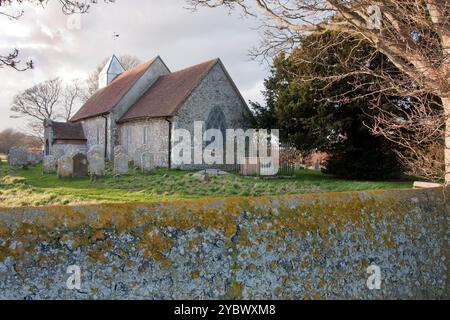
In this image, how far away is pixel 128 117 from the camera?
78.0 ft

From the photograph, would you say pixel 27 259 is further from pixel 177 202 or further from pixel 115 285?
pixel 177 202

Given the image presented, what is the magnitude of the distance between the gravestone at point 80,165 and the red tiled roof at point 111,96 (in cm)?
913

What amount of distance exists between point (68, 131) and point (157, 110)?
11523mm

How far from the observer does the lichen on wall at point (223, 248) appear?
8.21ft

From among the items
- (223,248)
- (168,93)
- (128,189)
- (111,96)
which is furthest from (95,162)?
(223,248)

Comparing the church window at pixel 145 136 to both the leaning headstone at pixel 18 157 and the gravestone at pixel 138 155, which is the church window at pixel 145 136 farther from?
the leaning headstone at pixel 18 157

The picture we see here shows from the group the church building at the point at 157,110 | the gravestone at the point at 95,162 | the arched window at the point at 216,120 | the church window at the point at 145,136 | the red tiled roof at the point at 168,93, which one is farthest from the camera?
the church window at the point at 145,136

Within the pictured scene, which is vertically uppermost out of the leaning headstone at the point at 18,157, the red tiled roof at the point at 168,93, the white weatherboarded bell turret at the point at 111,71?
the white weatherboarded bell turret at the point at 111,71

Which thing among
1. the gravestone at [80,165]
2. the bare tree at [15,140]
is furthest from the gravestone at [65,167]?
the bare tree at [15,140]

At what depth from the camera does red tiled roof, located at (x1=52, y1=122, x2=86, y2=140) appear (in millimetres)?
28530

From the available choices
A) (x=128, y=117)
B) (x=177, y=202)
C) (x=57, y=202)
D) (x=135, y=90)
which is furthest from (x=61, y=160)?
(x=177, y=202)

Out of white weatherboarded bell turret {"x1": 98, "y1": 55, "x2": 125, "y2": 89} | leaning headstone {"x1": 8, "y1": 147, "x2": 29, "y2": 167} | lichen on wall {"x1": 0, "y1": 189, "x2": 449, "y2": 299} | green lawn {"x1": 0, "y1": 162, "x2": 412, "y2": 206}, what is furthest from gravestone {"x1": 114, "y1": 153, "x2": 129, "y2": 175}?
white weatherboarded bell turret {"x1": 98, "y1": 55, "x2": 125, "y2": 89}

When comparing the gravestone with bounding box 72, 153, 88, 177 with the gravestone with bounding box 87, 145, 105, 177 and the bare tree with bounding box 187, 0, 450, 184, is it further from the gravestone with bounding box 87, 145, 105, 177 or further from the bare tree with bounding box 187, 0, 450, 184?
the bare tree with bounding box 187, 0, 450, 184
